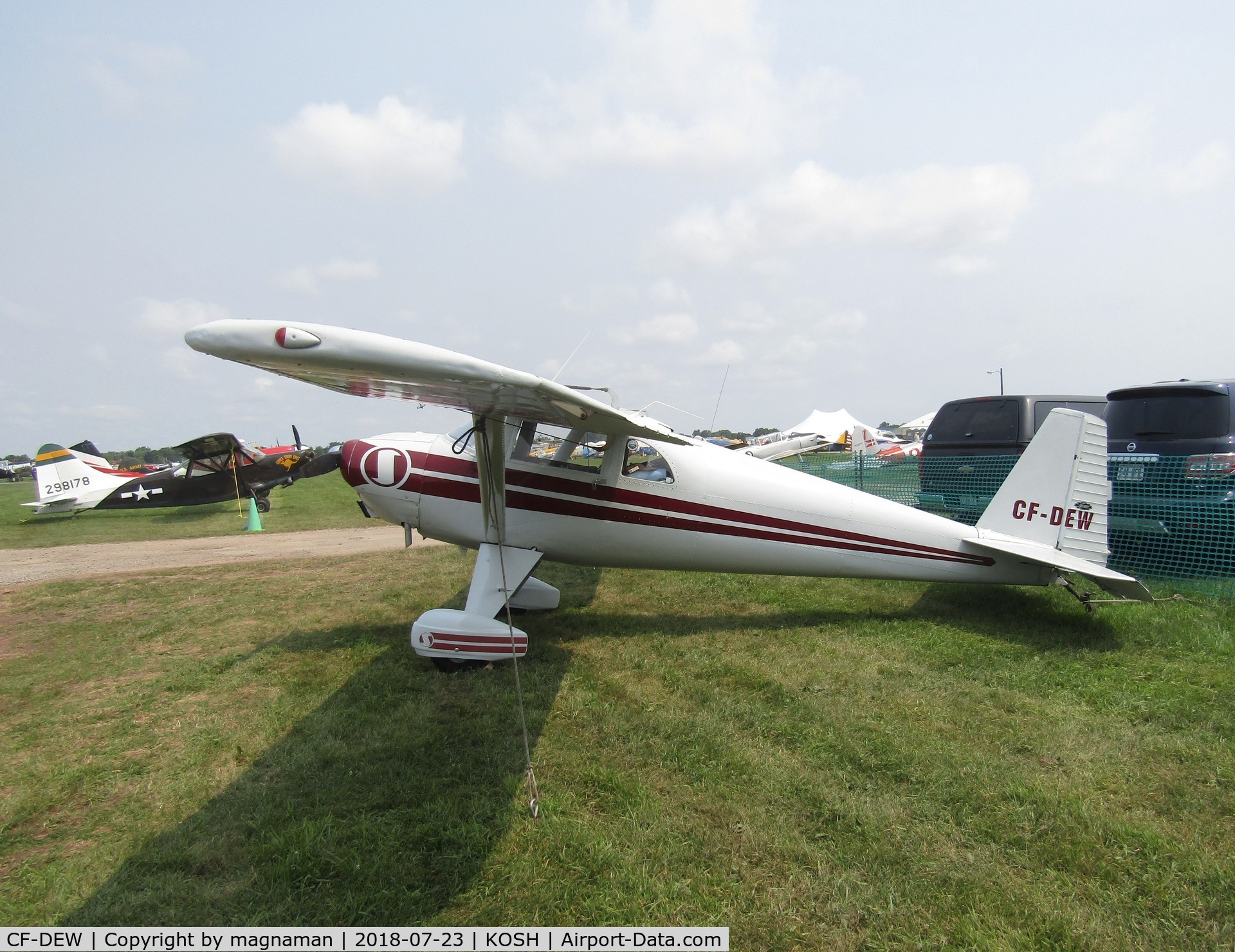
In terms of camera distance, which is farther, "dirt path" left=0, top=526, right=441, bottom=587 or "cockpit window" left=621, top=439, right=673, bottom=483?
"dirt path" left=0, top=526, right=441, bottom=587

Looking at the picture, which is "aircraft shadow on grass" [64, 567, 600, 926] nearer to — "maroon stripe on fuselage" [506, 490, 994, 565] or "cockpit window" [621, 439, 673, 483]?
"maroon stripe on fuselage" [506, 490, 994, 565]

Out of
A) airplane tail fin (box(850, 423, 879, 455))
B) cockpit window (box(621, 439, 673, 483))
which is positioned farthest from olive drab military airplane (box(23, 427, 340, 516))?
airplane tail fin (box(850, 423, 879, 455))

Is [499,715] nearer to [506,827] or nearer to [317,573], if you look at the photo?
[506,827]

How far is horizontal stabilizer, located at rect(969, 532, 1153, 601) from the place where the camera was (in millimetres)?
4840

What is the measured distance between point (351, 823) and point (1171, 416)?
8.38 metres

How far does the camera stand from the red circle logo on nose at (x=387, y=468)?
5.68 meters

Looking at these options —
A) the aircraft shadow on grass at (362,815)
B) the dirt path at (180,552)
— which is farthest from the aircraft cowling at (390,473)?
the dirt path at (180,552)

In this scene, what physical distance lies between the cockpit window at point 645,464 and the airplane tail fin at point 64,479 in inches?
755

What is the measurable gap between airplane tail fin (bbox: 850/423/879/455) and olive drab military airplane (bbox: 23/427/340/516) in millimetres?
24392

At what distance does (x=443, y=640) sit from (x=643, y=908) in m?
2.74

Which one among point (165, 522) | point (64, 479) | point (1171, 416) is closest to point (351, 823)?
point (1171, 416)

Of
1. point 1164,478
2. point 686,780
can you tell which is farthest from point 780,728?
point 1164,478
